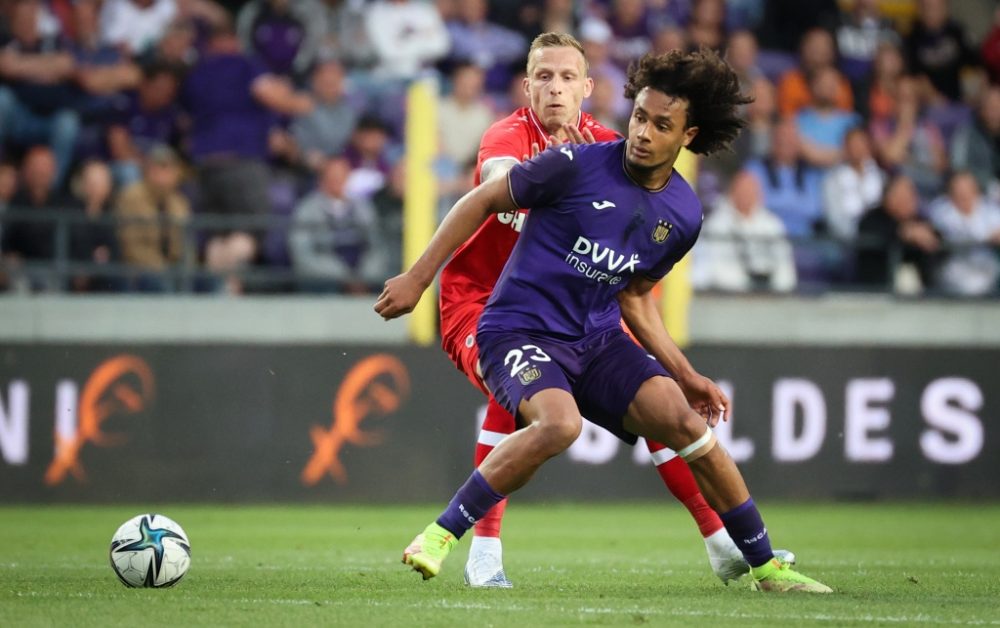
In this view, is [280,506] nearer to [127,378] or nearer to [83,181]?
[127,378]

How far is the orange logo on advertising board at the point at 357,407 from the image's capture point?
12641mm

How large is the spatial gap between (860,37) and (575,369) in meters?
11.4

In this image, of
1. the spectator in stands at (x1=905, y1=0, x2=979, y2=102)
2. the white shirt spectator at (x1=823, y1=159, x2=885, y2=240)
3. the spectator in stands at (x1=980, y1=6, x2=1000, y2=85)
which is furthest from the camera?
the spectator in stands at (x1=980, y1=6, x2=1000, y2=85)

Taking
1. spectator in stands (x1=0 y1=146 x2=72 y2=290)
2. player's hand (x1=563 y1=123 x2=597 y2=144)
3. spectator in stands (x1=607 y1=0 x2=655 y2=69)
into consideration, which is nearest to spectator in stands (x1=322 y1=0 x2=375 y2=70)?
spectator in stands (x1=607 y1=0 x2=655 y2=69)

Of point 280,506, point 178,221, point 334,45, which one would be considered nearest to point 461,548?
point 280,506

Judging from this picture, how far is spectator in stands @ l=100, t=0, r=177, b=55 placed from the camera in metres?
14.3

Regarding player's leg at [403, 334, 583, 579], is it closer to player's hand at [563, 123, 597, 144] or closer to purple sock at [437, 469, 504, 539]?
purple sock at [437, 469, 504, 539]

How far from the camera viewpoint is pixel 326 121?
14.1 metres

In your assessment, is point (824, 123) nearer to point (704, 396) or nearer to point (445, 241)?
point (704, 396)

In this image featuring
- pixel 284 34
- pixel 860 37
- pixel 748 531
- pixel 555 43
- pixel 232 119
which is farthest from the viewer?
pixel 860 37

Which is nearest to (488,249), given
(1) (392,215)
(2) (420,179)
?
(2) (420,179)

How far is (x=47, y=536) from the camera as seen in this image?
9797mm

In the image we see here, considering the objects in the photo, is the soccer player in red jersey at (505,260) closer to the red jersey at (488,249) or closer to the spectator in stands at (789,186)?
the red jersey at (488,249)

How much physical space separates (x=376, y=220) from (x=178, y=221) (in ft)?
5.61
